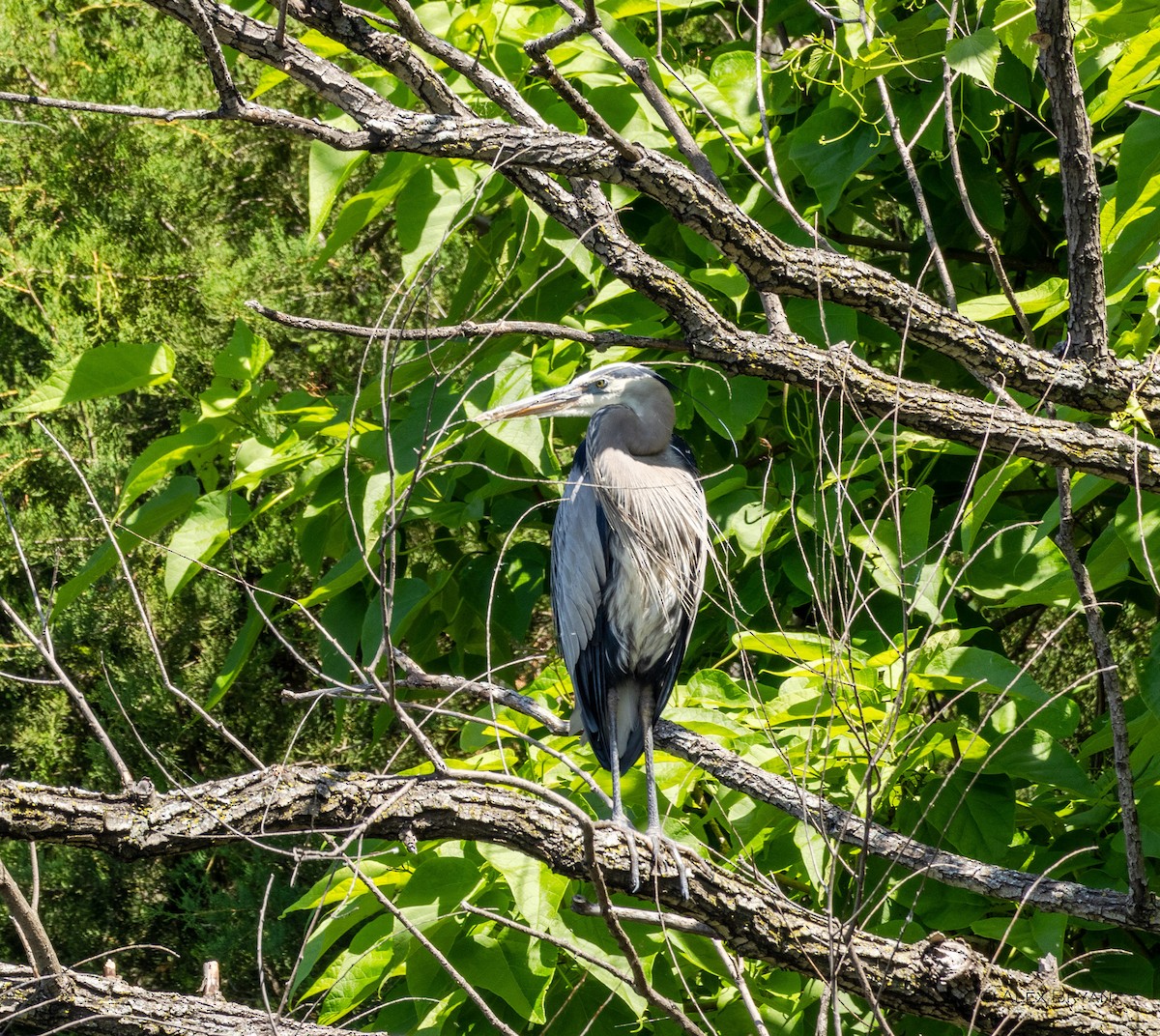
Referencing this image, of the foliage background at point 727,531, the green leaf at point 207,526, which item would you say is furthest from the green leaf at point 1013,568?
the green leaf at point 207,526

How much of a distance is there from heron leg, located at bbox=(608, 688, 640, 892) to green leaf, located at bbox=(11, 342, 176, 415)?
116 cm

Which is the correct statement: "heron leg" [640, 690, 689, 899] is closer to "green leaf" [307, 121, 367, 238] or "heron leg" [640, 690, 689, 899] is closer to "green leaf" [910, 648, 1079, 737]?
"green leaf" [910, 648, 1079, 737]

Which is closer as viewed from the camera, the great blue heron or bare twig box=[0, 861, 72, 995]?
bare twig box=[0, 861, 72, 995]

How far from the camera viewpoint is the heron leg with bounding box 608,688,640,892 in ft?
5.85

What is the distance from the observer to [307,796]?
1.55m

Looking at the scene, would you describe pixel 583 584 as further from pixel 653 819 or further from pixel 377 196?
pixel 377 196

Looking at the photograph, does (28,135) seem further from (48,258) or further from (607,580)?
(607,580)

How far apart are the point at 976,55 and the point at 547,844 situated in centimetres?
128

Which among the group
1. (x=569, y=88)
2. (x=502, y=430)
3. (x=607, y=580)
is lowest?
(x=607, y=580)

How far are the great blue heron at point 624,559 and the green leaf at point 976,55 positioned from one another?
3.29ft

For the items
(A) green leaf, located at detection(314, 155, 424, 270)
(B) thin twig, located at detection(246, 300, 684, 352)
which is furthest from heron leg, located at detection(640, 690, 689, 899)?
(A) green leaf, located at detection(314, 155, 424, 270)

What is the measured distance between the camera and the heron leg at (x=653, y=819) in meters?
1.77

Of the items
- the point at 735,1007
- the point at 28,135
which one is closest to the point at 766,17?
the point at 735,1007

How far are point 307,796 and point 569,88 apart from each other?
36.7 inches
